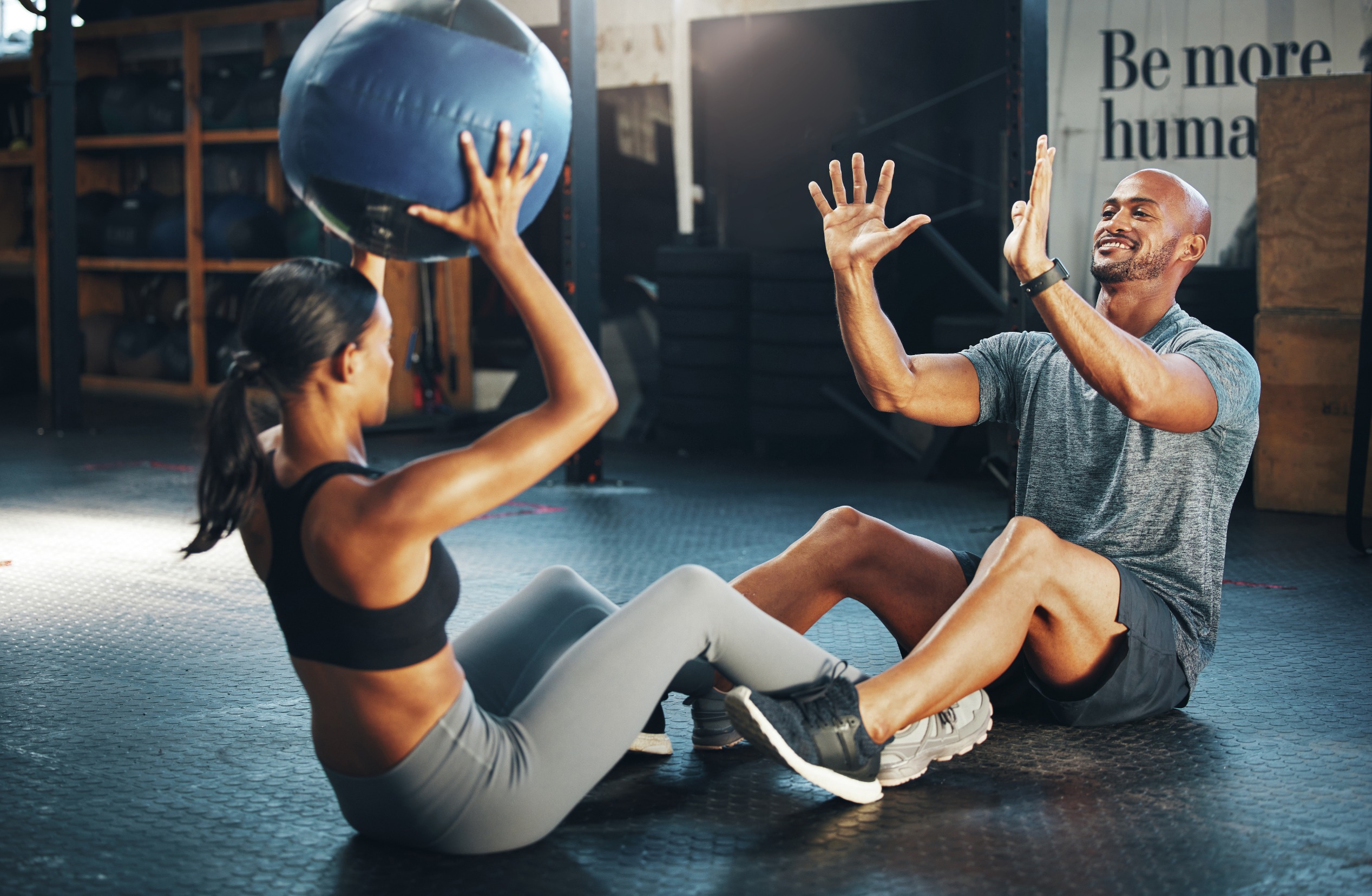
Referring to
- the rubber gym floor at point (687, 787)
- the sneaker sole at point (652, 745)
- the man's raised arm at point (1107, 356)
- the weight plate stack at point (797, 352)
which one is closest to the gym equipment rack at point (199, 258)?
the weight plate stack at point (797, 352)

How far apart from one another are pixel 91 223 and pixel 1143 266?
6.95 meters

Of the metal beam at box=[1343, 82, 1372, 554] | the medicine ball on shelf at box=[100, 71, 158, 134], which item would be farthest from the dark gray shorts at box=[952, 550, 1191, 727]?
the medicine ball on shelf at box=[100, 71, 158, 134]

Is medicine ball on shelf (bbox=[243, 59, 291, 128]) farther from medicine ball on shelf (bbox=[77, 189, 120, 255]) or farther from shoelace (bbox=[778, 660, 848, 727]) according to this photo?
shoelace (bbox=[778, 660, 848, 727])

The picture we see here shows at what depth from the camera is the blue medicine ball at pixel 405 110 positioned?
155cm

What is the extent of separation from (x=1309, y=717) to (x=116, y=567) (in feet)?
9.63

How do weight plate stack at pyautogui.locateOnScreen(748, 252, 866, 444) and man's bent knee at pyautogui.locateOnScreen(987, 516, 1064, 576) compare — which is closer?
man's bent knee at pyautogui.locateOnScreen(987, 516, 1064, 576)

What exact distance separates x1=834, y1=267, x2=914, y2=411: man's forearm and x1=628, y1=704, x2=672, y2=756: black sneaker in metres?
0.66

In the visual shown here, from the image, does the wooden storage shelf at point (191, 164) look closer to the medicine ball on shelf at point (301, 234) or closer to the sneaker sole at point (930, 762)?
the medicine ball on shelf at point (301, 234)

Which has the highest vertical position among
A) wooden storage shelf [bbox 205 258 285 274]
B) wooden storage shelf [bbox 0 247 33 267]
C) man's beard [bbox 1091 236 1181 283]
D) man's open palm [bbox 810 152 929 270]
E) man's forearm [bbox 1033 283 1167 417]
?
wooden storage shelf [bbox 0 247 33 267]

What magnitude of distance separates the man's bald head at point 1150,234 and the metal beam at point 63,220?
17.6 feet

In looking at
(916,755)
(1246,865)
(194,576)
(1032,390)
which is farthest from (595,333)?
(1246,865)

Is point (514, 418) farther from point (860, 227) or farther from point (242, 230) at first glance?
point (242, 230)

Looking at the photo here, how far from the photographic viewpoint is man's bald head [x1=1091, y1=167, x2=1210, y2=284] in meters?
2.21

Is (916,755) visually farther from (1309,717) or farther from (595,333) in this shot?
(595,333)
